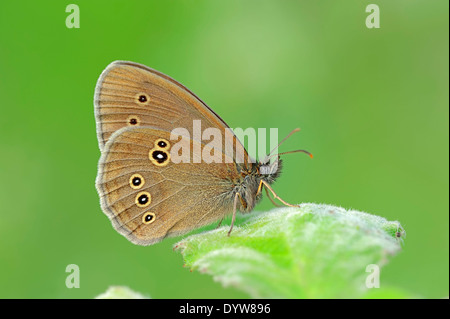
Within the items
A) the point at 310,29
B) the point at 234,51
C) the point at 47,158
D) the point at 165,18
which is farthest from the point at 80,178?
the point at 310,29

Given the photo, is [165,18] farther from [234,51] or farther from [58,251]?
[58,251]

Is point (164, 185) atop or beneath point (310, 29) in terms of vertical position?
beneath

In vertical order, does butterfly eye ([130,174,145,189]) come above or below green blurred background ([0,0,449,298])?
below

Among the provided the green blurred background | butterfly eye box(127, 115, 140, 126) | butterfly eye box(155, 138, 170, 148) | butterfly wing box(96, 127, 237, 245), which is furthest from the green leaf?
the green blurred background

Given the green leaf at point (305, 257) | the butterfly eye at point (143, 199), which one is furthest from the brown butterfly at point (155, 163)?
the green leaf at point (305, 257)

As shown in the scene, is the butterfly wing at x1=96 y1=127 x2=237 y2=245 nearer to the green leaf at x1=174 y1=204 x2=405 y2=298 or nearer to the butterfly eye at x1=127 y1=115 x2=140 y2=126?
the butterfly eye at x1=127 y1=115 x2=140 y2=126

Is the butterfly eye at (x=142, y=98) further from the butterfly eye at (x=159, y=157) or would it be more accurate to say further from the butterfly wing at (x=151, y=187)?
the butterfly eye at (x=159, y=157)
